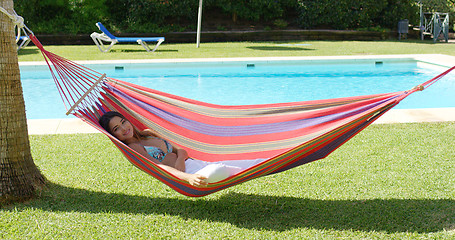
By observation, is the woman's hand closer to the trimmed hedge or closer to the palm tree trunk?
the palm tree trunk

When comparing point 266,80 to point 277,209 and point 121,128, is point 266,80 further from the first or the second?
point 277,209

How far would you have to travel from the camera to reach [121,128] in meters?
2.39

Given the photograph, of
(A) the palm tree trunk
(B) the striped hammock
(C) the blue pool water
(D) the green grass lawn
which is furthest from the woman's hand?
(C) the blue pool water

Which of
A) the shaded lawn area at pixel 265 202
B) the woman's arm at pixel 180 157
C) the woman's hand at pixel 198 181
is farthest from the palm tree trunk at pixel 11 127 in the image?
the woman's hand at pixel 198 181

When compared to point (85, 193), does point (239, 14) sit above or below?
above

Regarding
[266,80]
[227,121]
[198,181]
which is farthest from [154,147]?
[266,80]

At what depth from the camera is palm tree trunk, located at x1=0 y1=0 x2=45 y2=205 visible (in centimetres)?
218

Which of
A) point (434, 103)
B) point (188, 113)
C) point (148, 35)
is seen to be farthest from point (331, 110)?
point (148, 35)

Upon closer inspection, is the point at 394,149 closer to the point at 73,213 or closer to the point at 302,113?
the point at 302,113

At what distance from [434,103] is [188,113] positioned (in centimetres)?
434

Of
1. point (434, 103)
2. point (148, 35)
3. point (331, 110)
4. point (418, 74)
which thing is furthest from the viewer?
point (148, 35)

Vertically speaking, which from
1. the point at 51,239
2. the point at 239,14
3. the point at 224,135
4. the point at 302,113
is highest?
the point at 239,14

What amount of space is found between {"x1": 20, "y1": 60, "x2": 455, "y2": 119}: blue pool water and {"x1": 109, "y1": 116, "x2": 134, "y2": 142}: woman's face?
343cm

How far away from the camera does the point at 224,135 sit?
2508mm
